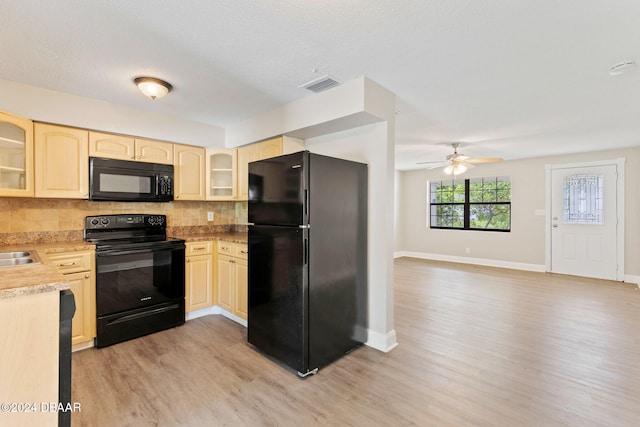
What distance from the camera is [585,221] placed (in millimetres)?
5695

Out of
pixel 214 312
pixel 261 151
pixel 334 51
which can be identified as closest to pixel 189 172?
pixel 261 151

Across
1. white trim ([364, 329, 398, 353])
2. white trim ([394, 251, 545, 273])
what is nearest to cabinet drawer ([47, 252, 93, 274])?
white trim ([364, 329, 398, 353])

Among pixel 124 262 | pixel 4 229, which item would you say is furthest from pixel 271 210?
pixel 4 229

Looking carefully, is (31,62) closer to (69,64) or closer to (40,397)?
(69,64)

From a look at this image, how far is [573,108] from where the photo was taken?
131 inches

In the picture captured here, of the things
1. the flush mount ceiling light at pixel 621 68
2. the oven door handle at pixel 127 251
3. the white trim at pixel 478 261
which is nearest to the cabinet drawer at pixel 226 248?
the oven door handle at pixel 127 251

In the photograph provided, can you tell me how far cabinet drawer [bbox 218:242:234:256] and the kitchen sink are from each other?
1.60 metres

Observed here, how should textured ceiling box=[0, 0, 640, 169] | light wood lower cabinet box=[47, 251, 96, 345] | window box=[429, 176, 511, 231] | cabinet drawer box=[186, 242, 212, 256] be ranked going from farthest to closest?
window box=[429, 176, 511, 231] < cabinet drawer box=[186, 242, 212, 256] < light wood lower cabinet box=[47, 251, 96, 345] < textured ceiling box=[0, 0, 640, 169]

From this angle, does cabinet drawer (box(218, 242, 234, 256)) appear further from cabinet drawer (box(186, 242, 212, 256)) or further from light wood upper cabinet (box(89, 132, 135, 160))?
light wood upper cabinet (box(89, 132, 135, 160))

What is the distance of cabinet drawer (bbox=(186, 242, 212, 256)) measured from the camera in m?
3.38

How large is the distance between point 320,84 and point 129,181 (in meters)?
2.26

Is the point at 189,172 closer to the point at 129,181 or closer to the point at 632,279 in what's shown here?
the point at 129,181

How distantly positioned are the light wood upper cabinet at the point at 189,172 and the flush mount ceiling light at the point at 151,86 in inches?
39.1

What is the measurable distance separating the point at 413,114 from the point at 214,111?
2.34 metres
